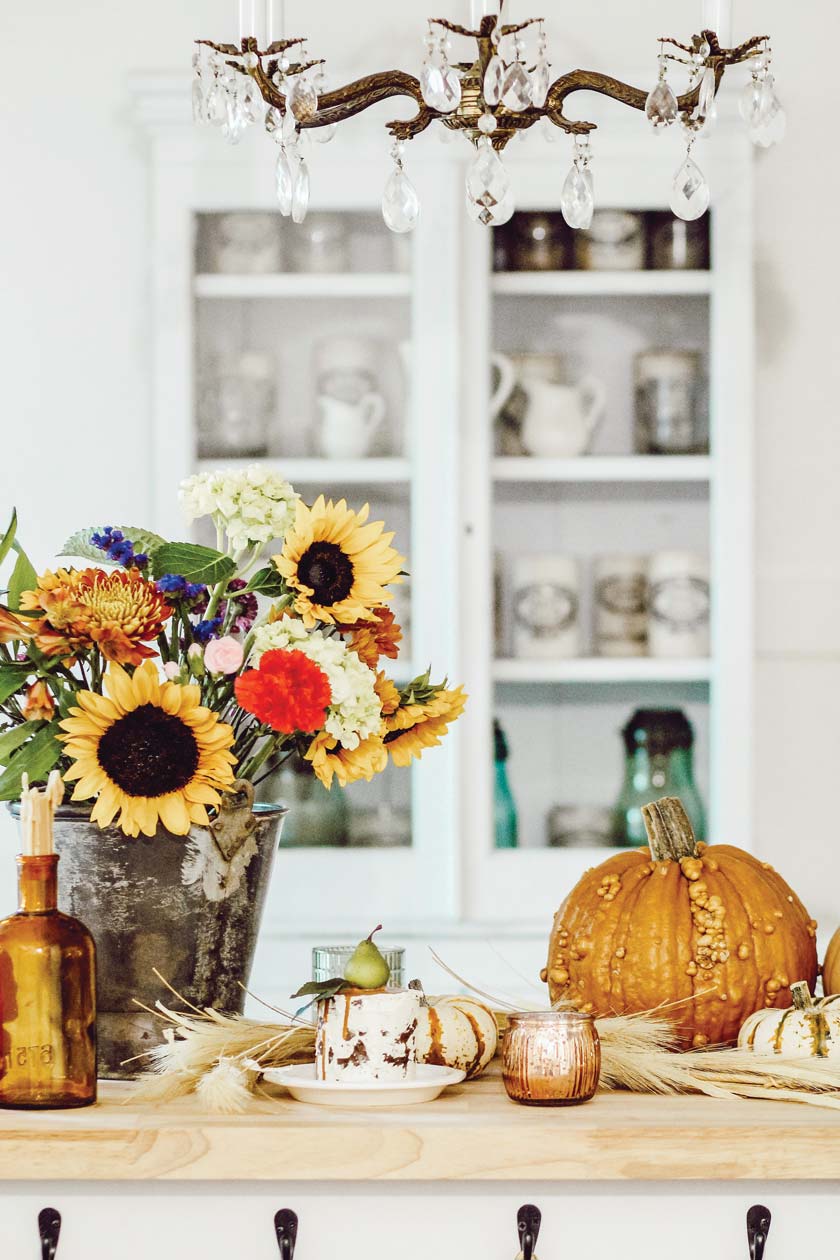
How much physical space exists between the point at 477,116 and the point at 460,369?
1.05m

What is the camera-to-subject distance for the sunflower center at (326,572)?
38.7 inches

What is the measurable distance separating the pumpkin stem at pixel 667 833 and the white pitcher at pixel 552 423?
124cm

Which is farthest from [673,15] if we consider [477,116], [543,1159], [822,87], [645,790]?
[543,1159]

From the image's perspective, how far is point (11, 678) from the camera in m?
0.96

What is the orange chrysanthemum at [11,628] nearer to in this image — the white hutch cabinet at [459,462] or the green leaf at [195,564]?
the green leaf at [195,564]

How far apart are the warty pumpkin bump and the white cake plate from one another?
0.50 ft

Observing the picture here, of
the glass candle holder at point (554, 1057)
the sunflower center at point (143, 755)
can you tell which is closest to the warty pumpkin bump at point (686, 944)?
the glass candle holder at point (554, 1057)

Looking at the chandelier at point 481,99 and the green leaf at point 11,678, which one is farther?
the chandelier at point 481,99

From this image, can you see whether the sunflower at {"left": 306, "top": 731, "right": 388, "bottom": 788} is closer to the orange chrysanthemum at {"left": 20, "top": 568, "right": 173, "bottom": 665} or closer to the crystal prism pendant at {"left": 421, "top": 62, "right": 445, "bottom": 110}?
the orange chrysanthemum at {"left": 20, "top": 568, "right": 173, "bottom": 665}
